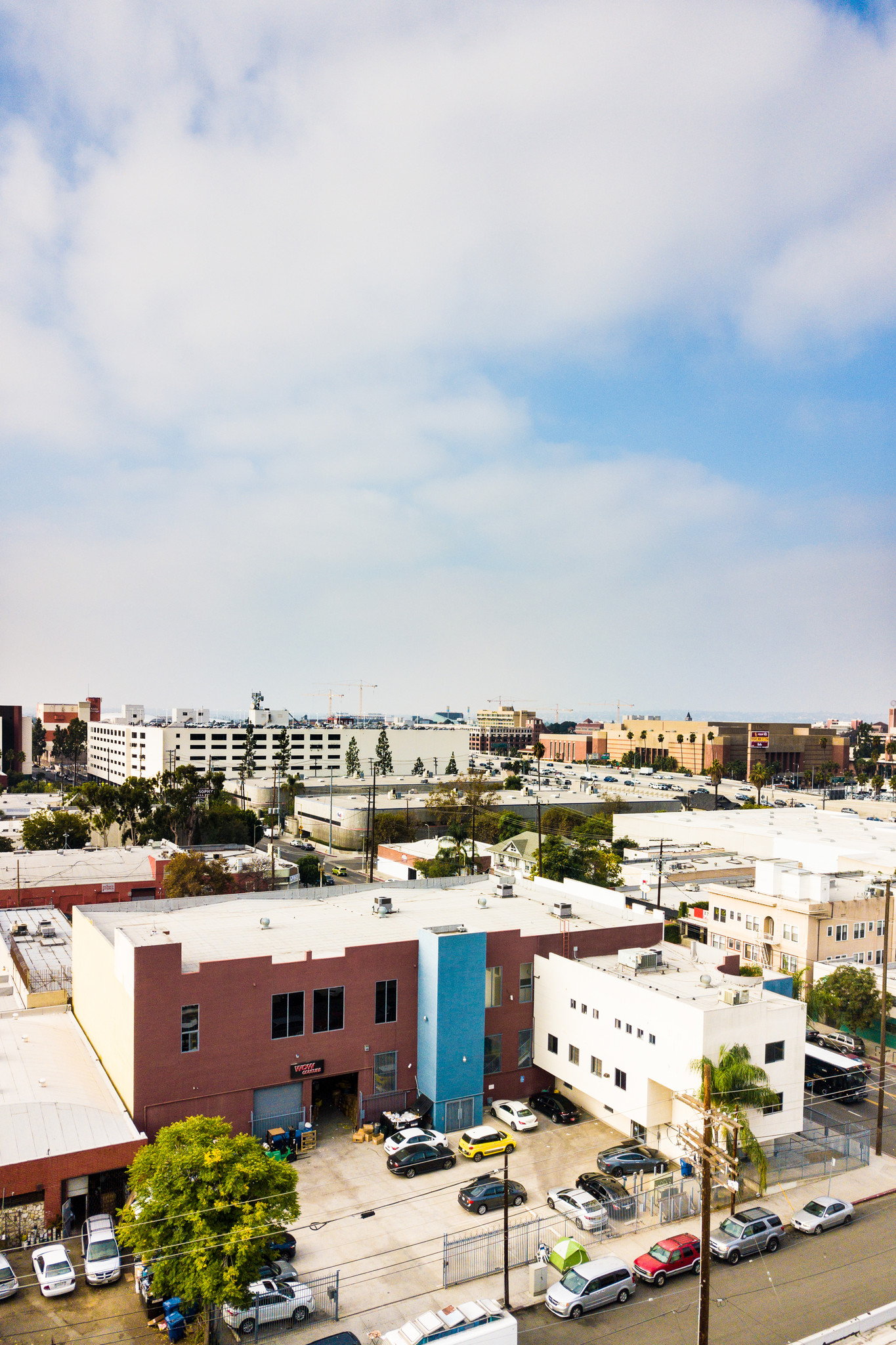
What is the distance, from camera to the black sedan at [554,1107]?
33688 mm

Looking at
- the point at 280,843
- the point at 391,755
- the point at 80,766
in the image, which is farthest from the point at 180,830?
the point at 80,766

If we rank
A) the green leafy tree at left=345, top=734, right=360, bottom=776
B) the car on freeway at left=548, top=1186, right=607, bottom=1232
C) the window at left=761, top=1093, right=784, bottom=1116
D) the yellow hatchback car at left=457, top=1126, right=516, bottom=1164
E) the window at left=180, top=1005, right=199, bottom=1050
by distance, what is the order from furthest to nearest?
the green leafy tree at left=345, top=734, right=360, bottom=776, the yellow hatchback car at left=457, top=1126, right=516, bottom=1164, the window at left=180, top=1005, right=199, bottom=1050, the window at left=761, top=1093, right=784, bottom=1116, the car on freeway at left=548, top=1186, right=607, bottom=1232

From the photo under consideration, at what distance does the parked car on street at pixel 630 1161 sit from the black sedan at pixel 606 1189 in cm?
66

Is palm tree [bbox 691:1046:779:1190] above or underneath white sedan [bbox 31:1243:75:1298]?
above

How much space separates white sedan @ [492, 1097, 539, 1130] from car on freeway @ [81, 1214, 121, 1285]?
14.6 m

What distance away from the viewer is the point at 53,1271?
75.6 feet

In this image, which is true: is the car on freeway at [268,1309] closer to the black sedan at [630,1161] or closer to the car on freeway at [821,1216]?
the black sedan at [630,1161]

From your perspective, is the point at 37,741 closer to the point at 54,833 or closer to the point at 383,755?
the point at 383,755

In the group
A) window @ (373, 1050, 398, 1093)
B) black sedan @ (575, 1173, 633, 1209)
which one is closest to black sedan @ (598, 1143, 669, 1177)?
black sedan @ (575, 1173, 633, 1209)

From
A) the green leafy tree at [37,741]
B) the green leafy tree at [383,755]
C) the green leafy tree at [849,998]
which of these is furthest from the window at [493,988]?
the green leafy tree at [37,741]

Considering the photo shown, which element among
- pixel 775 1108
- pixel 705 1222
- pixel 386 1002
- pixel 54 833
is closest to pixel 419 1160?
pixel 386 1002

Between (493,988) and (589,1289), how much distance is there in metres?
13.4

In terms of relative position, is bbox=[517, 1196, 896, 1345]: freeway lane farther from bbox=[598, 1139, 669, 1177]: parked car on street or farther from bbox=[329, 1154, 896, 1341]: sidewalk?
bbox=[598, 1139, 669, 1177]: parked car on street

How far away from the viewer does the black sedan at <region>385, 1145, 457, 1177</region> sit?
29344mm
